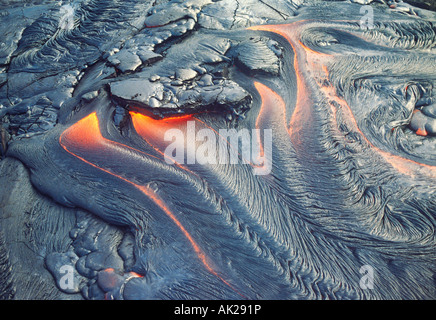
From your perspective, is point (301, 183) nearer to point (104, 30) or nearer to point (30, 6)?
point (104, 30)

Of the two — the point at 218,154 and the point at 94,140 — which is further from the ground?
the point at 218,154

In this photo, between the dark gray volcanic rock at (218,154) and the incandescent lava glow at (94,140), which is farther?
the incandescent lava glow at (94,140)

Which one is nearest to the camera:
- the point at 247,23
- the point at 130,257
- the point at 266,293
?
the point at 266,293

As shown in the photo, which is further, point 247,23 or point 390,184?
point 247,23

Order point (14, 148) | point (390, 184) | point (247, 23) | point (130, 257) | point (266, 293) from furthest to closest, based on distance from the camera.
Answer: point (247, 23) → point (14, 148) → point (390, 184) → point (130, 257) → point (266, 293)

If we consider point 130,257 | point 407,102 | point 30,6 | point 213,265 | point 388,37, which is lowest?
Answer: point 130,257

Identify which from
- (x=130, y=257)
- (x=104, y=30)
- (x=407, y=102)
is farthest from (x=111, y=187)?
(x=407, y=102)

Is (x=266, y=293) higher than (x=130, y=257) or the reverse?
higher

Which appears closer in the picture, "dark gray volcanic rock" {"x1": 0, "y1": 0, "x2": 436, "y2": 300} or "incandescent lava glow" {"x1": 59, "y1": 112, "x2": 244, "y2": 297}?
"dark gray volcanic rock" {"x1": 0, "y1": 0, "x2": 436, "y2": 300}
